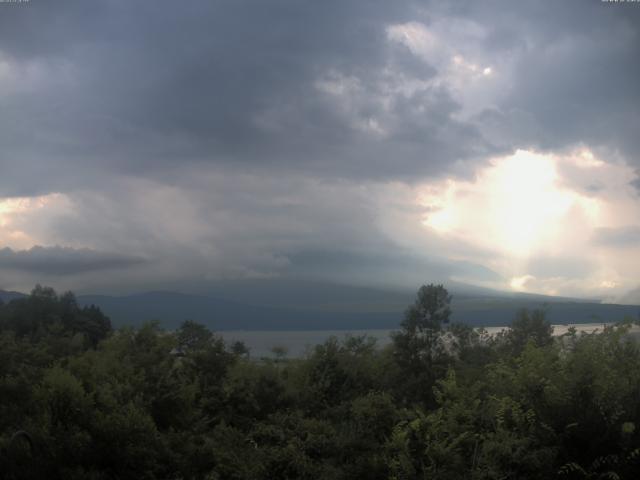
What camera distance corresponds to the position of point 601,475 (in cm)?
757

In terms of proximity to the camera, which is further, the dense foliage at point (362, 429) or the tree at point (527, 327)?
the tree at point (527, 327)

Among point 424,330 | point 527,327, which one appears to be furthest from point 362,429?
point 527,327

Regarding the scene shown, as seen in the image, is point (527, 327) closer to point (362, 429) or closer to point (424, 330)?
point (424, 330)

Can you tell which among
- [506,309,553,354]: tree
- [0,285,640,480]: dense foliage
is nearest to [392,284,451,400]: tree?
[506,309,553,354]: tree

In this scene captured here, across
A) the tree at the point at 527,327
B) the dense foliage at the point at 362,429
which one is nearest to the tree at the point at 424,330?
the tree at the point at 527,327

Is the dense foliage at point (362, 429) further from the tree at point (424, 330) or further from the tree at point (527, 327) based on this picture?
the tree at point (527, 327)

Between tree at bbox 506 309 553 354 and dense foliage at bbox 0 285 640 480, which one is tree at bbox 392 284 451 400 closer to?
tree at bbox 506 309 553 354

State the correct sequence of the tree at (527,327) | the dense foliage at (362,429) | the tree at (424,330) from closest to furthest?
1. the dense foliage at (362,429)
2. the tree at (424,330)
3. the tree at (527,327)

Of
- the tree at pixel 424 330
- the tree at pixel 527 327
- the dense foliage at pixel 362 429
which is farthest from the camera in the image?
the tree at pixel 527 327

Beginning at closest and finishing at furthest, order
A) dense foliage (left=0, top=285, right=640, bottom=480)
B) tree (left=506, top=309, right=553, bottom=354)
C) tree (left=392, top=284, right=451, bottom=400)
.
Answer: dense foliage (left=0, top=285, right=640, bottom=480), tree (left=392, top=284, right=451, bottom=400), tree (left=506, top=309, right=553, bottom=354)

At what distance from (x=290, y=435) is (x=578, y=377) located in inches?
234

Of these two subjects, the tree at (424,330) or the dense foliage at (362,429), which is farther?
the tree at (424,330)

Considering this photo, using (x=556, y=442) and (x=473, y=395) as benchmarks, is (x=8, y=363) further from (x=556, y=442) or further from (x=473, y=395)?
(x=556, y=442)

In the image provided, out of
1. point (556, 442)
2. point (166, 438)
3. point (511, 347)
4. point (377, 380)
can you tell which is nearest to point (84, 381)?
point (166, 438)
